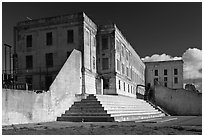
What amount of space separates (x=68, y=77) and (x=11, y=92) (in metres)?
6.23

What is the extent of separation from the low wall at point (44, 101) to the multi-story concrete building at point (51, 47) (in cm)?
622

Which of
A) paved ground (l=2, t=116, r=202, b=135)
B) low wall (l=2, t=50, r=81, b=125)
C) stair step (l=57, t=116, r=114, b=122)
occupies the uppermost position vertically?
low wall (l=2, t=50, r=81, b=125)

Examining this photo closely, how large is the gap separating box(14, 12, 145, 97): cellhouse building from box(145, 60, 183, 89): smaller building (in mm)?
35060

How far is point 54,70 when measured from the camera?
1189 inches

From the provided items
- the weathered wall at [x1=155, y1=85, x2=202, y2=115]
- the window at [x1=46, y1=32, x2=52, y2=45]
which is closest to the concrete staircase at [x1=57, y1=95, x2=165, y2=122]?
the weathered wall at [x1=155, y1=85, x2=202, y2=115]

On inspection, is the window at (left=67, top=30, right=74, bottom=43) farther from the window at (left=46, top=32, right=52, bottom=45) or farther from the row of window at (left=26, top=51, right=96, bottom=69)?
the window at (left=46, top=32, right=52, bottom=45)

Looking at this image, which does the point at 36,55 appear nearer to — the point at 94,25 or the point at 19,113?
the point at 94,25

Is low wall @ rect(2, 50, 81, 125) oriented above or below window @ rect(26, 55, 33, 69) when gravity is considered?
below

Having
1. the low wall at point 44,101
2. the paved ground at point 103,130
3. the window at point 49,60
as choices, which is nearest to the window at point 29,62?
the window at point 49,60

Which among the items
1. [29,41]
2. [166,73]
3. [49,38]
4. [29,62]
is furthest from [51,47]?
[166,73]

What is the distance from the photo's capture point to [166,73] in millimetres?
68875

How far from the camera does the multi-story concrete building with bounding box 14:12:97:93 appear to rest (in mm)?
29812

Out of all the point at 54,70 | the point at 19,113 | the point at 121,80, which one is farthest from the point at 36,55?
the point at 19,113

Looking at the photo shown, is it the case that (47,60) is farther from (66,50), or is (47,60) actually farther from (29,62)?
(66,50)
